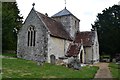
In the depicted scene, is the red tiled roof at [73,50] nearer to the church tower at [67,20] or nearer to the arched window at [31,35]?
the church tower at [67,20]

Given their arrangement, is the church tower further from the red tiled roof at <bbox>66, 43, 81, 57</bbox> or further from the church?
the red tiled roof at <bbox>66, 43, 81, 57</bbox>

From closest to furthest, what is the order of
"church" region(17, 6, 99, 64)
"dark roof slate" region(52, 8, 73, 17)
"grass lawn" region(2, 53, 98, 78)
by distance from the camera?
"grass lawn" region(2, 53, 98, 78) < "church" region(17, 6, 99, 64) < "dark roof slate" region(52, 8, 73, 17)

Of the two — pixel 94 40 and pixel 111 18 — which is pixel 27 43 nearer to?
pixel 94 40

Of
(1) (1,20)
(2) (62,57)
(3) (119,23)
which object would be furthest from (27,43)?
(3) (119,23)

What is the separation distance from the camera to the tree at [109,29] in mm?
46469

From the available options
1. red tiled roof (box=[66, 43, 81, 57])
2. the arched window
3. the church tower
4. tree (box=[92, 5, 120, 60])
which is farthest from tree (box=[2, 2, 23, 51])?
tree (box=[92, 5, 120, 60])

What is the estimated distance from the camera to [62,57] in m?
31.2

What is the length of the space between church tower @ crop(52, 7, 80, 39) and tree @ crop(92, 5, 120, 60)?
9.90 metres

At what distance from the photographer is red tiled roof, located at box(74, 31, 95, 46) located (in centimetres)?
3844

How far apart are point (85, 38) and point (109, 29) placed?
436 inches

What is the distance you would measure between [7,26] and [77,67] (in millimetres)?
19040

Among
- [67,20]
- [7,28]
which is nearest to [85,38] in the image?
[67,20]

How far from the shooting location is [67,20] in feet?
127

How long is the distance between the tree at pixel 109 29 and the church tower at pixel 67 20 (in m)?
9.90
